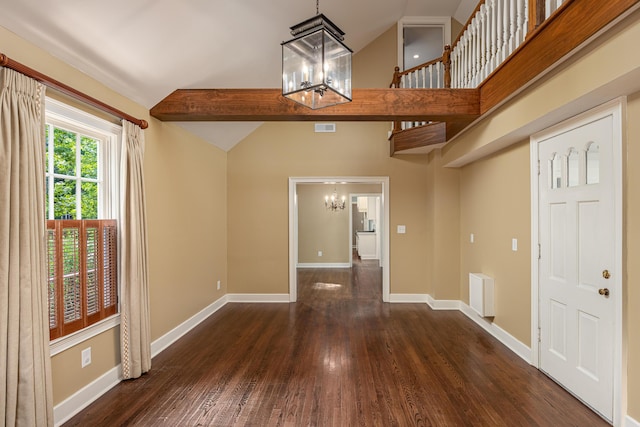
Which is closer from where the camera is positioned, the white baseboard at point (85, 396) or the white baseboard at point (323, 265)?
the white baseboard at point (85, 396)

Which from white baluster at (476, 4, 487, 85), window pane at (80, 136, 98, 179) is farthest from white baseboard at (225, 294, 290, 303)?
white baluster at (476, 4, 487, 85)

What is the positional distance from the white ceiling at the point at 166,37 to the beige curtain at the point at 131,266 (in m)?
0.51

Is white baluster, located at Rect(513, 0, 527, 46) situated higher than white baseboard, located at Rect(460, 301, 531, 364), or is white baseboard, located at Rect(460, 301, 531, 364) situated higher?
white baluster, located at Rect(513, 0, 527, 46)

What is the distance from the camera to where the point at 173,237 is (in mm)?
3938

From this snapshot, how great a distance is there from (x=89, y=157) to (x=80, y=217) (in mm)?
508

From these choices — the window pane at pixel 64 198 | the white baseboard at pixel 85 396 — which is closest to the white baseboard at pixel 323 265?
the white baseboard at pixel 85 396

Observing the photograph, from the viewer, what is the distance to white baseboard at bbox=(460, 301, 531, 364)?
3410 mm

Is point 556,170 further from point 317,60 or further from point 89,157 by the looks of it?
point 89,157

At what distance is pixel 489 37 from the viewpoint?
322 centimetres

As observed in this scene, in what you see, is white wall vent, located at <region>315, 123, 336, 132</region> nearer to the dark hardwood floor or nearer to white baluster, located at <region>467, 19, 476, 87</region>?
white baluster, located at <region>467, 19, 476, 87</region>

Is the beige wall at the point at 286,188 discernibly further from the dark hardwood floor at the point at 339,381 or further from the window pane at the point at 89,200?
the window pane at the point at 89,200

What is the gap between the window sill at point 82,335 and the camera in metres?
2.32

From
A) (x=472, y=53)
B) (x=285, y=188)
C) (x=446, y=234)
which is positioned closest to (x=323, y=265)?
(x=285, y=188)

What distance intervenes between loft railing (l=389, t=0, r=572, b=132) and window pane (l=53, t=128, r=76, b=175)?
3526mm
